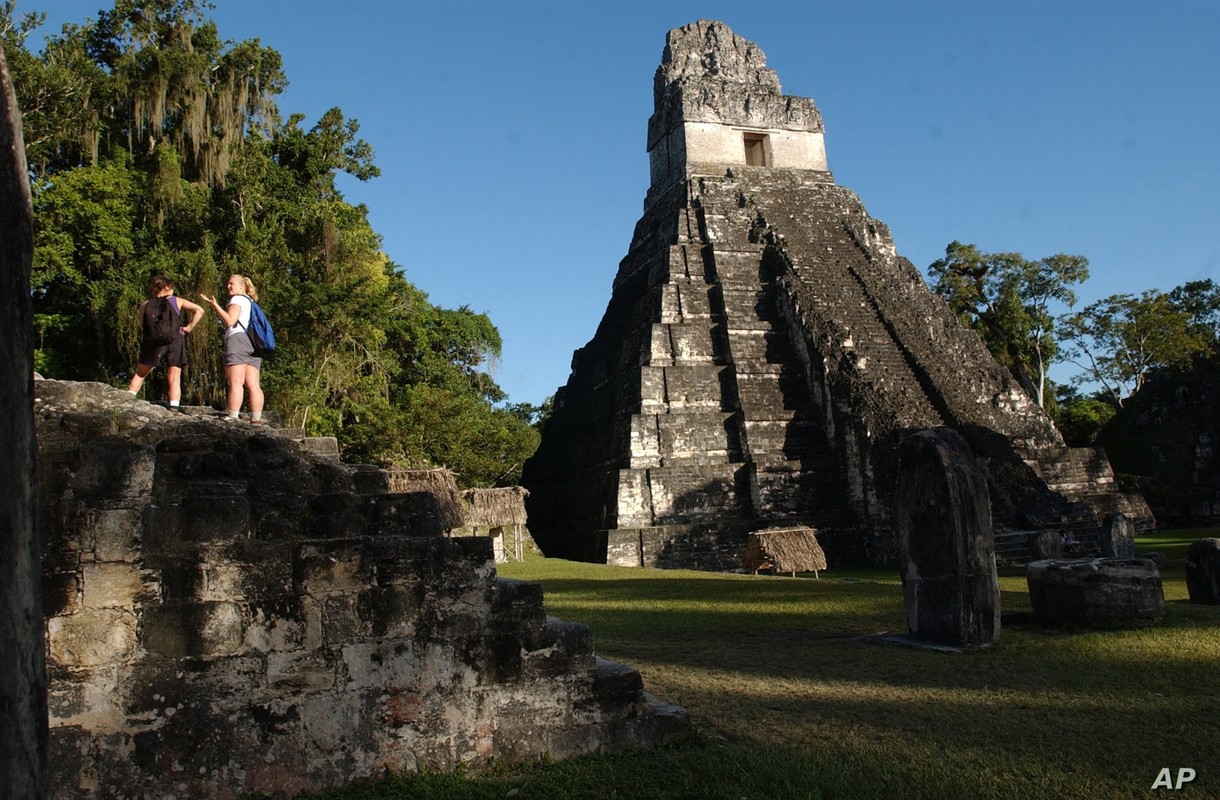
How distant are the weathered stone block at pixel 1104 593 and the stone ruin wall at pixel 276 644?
14.6 ft

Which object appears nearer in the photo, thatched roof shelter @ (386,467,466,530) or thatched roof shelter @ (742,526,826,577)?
thatched roof shelter @ (386,467,466,530)

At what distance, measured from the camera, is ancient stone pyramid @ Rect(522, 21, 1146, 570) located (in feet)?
60.4

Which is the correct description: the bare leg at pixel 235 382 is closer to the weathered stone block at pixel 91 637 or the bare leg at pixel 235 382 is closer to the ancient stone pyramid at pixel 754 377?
the weathered stone block at pixel 91 637

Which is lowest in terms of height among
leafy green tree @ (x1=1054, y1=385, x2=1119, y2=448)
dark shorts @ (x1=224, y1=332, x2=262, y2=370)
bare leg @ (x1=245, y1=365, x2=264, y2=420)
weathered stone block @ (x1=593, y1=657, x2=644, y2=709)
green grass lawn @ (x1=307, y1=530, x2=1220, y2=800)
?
green grass lawn @ (x1=307, y1=530, x2=1220, y2=800)

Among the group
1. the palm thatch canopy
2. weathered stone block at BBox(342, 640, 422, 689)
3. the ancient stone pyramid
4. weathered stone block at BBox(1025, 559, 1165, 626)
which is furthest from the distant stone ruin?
the palm thatch canopy

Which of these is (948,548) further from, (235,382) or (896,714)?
(235,382)

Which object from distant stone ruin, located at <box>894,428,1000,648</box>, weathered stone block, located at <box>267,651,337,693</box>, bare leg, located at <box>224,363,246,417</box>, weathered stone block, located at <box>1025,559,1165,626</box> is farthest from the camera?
weathered stone block, located at <box>1025,559,1165,626</box>

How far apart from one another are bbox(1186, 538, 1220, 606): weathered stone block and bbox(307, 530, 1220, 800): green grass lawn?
1.42ft

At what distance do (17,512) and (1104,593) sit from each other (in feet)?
24.9

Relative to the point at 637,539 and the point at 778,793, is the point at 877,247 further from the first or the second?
the point at 778,793

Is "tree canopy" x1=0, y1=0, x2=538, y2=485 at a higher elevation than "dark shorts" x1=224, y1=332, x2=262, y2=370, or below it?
higher

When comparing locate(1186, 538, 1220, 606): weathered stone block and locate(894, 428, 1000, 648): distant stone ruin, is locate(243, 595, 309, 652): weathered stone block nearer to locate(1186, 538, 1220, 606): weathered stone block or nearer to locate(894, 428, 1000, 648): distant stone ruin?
locate(894, 428, 1000, 648): distant stone ruin

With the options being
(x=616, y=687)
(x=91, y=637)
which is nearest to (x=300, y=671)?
(x=91, y=637)

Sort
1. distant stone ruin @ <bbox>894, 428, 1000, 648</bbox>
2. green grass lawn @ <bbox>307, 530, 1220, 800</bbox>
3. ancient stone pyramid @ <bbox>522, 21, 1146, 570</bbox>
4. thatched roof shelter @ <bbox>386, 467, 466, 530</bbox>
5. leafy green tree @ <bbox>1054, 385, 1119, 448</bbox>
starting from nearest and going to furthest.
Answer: green grass lawn @ <bbox>307, 530, 1220, 800</bbox>, distant stone ruin @ <bbox>894, 428, 1000, 648</bbox>, thatched roof shelter @ <bbox>386, 467, 466, 530</bbox>, ancient stone pyramid @ <bbox>522, 21, 1146, 570</bbox>, leafy green tree @ <bbox>1054, 385, 1119, 448</bbox>
